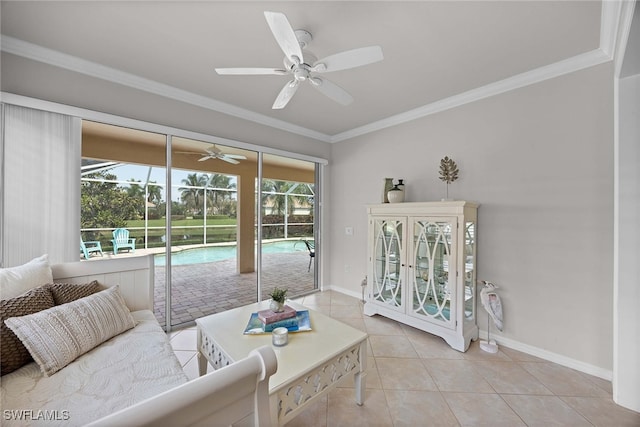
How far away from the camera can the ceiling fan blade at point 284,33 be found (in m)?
1.26

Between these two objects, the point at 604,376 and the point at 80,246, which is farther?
the point at 80,246

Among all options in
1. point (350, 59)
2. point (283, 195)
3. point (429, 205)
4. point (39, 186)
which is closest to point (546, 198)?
point (429, 205)

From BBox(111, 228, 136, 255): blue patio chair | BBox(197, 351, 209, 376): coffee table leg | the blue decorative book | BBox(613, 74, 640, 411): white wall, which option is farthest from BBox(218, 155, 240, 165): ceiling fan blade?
BBox(613, 74, 640, 411): white wall

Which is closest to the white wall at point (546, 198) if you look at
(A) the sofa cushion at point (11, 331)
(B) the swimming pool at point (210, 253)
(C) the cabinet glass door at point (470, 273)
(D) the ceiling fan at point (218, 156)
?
(C) the cabinet glass door at point (470, 273)

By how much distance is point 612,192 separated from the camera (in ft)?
6.41

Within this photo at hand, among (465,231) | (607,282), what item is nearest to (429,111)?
(465,231)

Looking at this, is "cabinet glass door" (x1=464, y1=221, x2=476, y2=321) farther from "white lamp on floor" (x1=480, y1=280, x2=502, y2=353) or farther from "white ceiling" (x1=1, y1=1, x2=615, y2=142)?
"white ceiling" (x1=1, y1=1, x2=615, y2=142)

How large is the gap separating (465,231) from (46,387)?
116 inches

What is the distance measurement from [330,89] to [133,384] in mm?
2117

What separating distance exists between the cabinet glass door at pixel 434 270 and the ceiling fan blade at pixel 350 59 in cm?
164

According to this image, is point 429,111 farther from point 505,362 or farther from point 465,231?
point 505,362

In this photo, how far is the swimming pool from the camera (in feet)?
9.09

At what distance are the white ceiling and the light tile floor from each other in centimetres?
250

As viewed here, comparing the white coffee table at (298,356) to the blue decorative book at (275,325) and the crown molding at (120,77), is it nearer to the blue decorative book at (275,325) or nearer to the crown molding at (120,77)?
the blue decorative book at (275,325)
